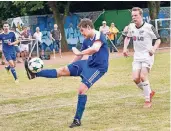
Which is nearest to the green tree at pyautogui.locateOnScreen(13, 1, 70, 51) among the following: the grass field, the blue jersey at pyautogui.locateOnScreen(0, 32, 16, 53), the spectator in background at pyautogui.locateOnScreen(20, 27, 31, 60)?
the spectator in background at pyautogui.locateOnScreen(20, 27, 31, 60)

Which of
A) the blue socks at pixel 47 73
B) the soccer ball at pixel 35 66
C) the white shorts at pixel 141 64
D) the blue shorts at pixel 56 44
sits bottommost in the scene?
the blue shorts at pixel 56 44

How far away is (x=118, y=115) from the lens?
8.74 metres

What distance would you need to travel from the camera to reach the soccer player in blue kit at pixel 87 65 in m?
7.88

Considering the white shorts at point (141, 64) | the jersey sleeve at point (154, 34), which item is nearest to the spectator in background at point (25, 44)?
the white shorts at point (141, 64)

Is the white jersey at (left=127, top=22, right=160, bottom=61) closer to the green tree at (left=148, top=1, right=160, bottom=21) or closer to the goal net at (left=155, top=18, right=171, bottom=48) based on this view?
the goal net at (left=155, top=18, right=171, bottom=48)

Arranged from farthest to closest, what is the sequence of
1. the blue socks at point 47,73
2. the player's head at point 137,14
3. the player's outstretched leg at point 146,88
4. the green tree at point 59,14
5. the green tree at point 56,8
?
1. the green tree at point 59,14
2. the green tree at point 56,8
3. the player's outstretched leg at point 146,88
4. the player's head at point 137,14
5. the blue socks at point 47,73

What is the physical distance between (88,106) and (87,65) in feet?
6.00

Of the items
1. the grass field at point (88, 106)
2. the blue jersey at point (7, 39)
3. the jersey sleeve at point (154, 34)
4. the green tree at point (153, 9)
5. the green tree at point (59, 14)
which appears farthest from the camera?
the green tree at point (153, 9)

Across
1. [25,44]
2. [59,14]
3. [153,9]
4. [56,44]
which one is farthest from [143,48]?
[153,9]

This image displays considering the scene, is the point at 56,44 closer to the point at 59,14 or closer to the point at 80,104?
the point at 59,14

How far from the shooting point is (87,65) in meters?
8.30

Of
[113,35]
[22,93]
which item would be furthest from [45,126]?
[113,35]

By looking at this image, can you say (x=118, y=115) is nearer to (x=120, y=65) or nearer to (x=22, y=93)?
(x=22, y=93)

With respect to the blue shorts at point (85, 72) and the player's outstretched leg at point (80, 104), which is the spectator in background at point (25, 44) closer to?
the blue shorts at point (85, 72)
